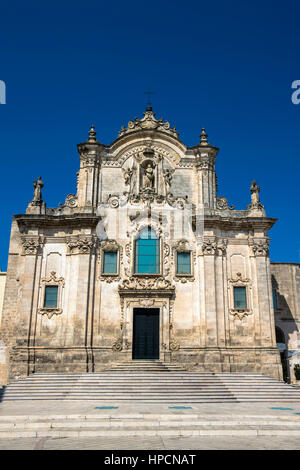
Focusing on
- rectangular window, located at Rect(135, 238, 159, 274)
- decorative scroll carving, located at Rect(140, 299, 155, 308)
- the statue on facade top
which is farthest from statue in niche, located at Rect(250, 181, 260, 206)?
decorative scroll carving, located at Rect(140, 299, 155, 308)

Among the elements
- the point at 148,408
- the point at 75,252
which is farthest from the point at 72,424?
the point at 75,252

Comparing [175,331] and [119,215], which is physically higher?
[119,215]

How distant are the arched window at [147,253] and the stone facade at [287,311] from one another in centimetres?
1051

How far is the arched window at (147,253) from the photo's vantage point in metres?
25.0

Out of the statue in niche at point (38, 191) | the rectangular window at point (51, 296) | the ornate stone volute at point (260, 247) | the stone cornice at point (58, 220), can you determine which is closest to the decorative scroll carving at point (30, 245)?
the stone cornice at point (58, 220)

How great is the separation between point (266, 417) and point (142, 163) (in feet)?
57.7

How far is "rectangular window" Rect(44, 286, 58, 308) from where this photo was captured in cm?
2436

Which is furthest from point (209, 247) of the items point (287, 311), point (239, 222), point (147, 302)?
point (287, 311)

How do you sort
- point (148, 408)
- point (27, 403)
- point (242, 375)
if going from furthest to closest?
point (242, 375) → point (27, 403) → point (148, 408)

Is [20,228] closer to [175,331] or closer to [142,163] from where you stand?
[142,163]

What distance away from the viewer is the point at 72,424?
39.2 ft

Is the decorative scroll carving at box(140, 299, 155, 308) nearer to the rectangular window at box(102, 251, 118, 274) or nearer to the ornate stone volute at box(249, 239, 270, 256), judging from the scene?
the rectangular window at box(102, 251, 118, 274)

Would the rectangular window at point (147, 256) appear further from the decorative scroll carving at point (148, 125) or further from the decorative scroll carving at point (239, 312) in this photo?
the decorative scroll carving at point (148, 125)

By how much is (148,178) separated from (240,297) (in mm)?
8841
